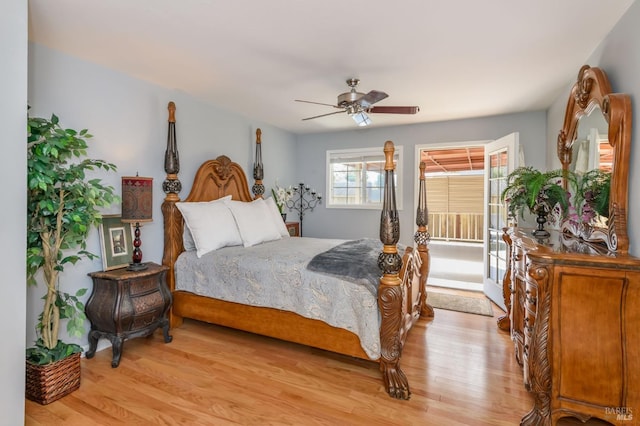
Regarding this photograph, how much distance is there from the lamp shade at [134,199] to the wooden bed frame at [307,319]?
1.70 feet

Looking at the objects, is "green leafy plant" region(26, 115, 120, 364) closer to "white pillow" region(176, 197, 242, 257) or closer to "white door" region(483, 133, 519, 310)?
"white pillow" region(176, 197, 242, 257)

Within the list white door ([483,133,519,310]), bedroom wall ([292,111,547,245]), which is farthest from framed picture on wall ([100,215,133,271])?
white door ([483,133,519,310])

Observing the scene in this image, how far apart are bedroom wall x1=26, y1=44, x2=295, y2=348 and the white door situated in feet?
11.3

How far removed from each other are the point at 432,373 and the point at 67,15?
352 centimetres

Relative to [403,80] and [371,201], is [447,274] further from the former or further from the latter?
[403,80]

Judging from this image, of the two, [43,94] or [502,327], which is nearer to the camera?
[43,94]

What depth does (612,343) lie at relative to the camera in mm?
1611

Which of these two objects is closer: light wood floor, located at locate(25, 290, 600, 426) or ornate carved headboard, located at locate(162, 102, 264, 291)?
light wood floor, located at locate(25, 290, 600, 426)

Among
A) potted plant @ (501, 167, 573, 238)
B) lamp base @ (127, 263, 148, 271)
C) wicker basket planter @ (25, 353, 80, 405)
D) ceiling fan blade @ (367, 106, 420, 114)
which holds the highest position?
ceiling fan blade @ (367, 106, 420, 114)

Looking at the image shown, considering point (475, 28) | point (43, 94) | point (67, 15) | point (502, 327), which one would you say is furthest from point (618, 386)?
point (43, 94)

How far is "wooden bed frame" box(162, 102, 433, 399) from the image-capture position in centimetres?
211

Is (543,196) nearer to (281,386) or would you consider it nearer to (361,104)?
(361,104)

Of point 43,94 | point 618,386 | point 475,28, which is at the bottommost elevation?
point 618,386

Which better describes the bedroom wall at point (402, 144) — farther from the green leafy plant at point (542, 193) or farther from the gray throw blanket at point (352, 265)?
the gray throw blanket at point (352, 265)
